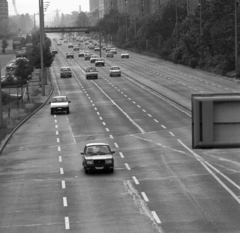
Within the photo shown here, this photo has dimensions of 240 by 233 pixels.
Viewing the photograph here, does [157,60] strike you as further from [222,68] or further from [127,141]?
[127,141]

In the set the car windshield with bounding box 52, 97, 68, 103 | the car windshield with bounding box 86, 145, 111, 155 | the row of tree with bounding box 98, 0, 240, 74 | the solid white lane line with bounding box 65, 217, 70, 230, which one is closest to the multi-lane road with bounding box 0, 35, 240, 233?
the solid white lane line with bounding box 65, 217, 70, 230

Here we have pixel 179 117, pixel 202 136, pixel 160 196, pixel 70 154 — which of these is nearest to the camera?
pixel 202 136

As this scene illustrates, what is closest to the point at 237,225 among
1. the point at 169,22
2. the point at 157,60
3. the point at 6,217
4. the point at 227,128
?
the point at 6,217

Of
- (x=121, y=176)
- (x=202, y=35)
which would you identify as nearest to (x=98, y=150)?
(x=121, y=176)

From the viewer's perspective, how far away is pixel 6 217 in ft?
84.9

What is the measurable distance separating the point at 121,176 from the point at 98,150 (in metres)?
2.27

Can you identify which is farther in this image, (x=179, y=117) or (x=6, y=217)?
(x=179, y=117)

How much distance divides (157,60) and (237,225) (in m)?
117

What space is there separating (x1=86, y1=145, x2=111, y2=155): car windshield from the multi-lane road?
3.32 ft

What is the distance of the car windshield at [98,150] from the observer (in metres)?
35.6

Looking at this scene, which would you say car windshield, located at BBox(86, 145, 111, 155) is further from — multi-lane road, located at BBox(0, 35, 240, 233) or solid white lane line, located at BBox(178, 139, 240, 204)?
solid white lane line, located at BBox(178, 139, 240, 204)

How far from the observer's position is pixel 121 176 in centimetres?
3422

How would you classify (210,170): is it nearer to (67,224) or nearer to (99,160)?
(99,160)

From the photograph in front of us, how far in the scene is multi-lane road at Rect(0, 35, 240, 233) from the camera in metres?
24.5
